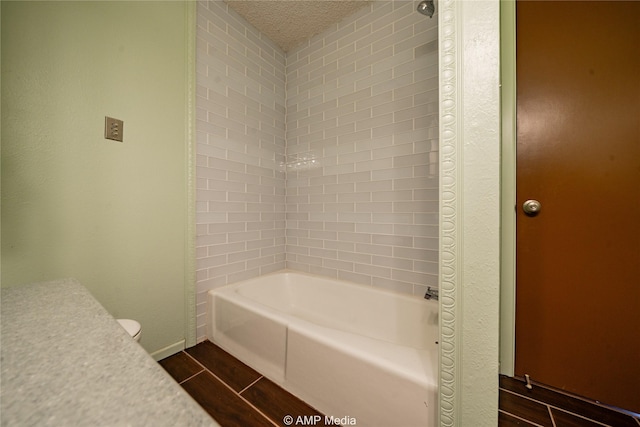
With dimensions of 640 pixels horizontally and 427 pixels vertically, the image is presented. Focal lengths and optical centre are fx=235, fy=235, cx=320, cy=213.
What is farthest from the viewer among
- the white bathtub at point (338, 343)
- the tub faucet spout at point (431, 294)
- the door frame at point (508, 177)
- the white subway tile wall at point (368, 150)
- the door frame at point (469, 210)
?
the white subway tile wall at point (368, 150)

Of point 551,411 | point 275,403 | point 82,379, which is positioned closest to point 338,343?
point 275,403

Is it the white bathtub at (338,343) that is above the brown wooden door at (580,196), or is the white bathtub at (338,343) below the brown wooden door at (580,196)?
below

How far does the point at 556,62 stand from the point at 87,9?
243 cm

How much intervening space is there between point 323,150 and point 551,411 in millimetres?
2046

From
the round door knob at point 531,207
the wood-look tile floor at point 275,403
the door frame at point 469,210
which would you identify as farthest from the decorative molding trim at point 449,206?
the round door knob at point 531,207

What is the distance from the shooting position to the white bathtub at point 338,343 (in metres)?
0.89

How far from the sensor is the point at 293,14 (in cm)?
184

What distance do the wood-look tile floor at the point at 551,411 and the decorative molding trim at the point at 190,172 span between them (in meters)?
1.81

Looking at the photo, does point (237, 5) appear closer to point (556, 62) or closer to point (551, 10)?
point (551, 10)

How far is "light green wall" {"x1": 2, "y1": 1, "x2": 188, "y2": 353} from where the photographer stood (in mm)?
1014

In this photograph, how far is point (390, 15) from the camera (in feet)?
5.51

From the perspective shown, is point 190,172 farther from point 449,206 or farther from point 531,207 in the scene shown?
point 531,207

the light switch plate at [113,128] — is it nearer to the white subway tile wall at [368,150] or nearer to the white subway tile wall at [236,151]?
the white subway tile wall at [236,151]

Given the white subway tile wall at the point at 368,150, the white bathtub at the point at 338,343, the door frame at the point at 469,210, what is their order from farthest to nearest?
1. the white subway tile wall at the point at 368,150
2. the white bathtub at the point at 338,343
3. the door frame at the point at 469,210
